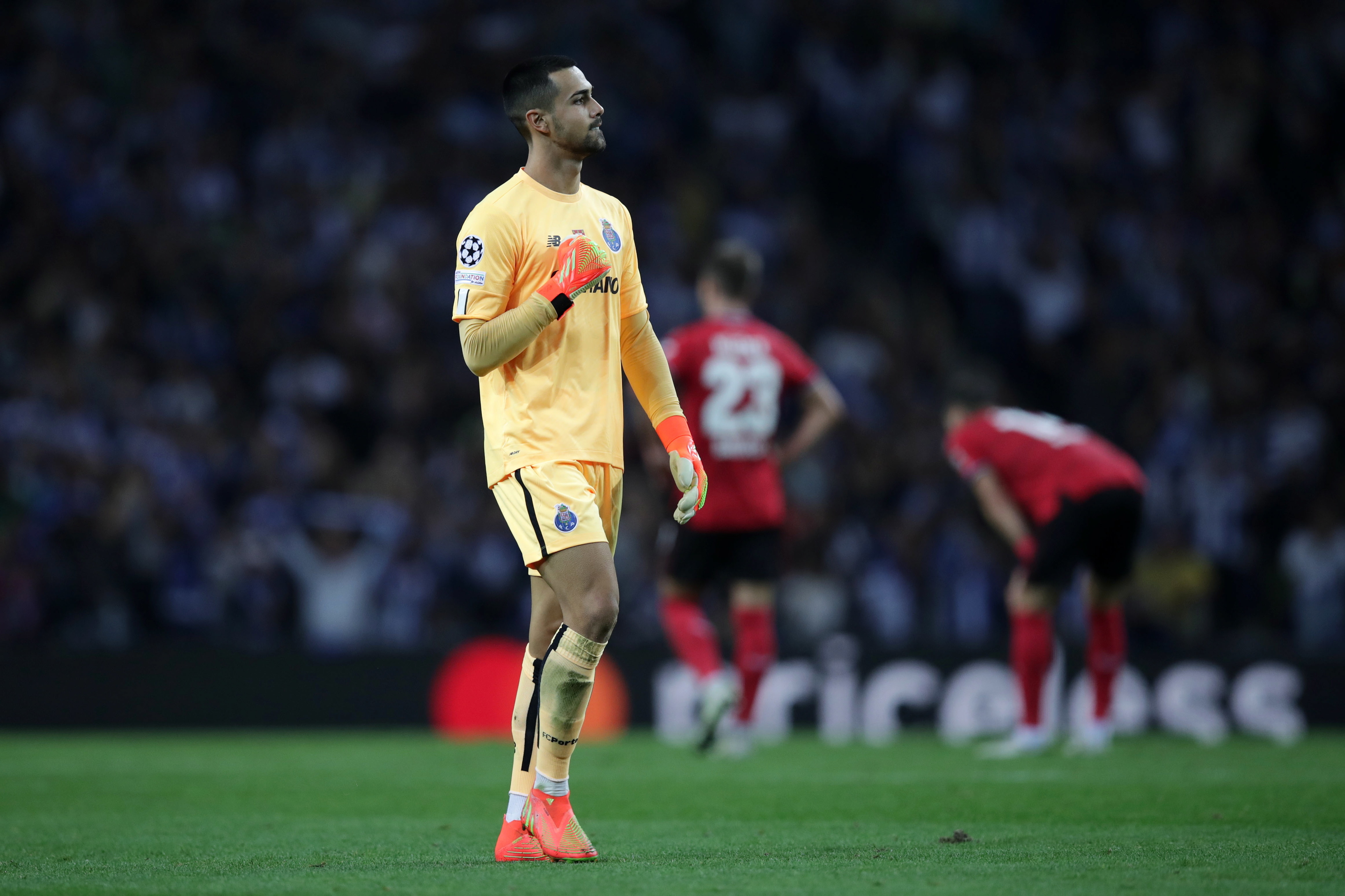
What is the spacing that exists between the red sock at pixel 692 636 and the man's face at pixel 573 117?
166 inches

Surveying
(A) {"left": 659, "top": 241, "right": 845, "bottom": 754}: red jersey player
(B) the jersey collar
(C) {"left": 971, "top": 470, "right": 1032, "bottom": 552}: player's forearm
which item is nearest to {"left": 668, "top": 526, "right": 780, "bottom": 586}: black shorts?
(A) {"left": 659, "top": 241, "right": 845, "bottom": 754}: red jersey player

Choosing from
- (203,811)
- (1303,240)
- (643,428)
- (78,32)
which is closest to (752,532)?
(643,428)

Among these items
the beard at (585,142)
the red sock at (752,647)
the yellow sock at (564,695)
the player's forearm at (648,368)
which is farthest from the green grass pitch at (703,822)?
the beard at (585,142)

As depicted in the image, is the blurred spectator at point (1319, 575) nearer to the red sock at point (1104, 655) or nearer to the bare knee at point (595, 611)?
the red sock at point (1104, 655)

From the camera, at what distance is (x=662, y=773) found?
7809 mm

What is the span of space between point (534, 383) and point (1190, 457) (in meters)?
10.5

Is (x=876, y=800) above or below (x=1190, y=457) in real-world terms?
below

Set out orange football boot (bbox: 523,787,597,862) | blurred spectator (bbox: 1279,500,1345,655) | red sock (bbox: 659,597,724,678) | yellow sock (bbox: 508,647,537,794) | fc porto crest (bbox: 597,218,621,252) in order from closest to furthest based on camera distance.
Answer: orange football boot (bbox: 523,787,597,862) → yellow sock (bbox: 508,647,537,794) → fc porto crest (bbox: 597,218,621,252) → red sock (bbox: 659,597,724,678) → blurred spectator (bbox: 1279,500,1345,655)

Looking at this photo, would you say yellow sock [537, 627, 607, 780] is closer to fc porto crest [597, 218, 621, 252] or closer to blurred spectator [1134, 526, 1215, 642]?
fc porto crest [597, 218, 621, 252]

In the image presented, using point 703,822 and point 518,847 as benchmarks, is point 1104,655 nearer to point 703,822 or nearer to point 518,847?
point 703,822

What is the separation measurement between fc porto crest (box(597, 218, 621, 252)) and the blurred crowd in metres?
6.63

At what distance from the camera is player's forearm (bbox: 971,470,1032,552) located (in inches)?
349

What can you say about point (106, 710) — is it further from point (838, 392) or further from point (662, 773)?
point (838, 392)

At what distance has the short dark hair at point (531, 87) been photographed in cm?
494
